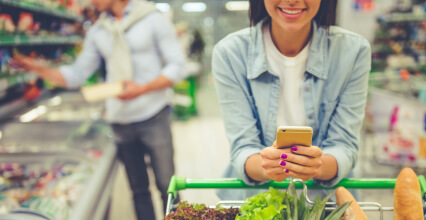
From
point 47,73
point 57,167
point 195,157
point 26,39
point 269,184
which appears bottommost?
point 195,157

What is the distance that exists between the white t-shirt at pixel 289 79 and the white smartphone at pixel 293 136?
0.37 m

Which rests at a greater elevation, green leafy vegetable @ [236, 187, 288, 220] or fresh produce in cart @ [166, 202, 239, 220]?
green leafy vegetable @ [236, 187, 288, 220]

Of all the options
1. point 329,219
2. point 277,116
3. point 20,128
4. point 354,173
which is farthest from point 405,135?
point 20,128

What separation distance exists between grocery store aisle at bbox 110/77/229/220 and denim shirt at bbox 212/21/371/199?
1122mm

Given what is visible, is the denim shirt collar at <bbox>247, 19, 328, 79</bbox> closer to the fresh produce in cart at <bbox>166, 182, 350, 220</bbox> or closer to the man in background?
the fresh produce in cart at <bbox>166, 182, 350, 220</bbox>

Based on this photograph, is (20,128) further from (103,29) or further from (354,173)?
(354,173)

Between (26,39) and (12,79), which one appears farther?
(26,39)

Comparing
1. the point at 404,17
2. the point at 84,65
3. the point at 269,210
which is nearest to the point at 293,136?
the point at 269,210

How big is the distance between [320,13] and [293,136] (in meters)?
0.55

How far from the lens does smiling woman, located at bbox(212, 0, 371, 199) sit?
1.21 metres

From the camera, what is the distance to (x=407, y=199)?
0.98 metres

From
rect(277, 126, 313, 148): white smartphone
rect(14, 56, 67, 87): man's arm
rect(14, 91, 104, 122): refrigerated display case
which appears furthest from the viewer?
rect(14, 91, 104, 122): refrigerated display case

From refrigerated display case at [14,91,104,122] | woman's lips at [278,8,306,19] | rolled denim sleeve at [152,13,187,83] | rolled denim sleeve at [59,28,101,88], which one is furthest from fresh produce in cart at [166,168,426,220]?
refrigerated display case at [14,91,104,122]

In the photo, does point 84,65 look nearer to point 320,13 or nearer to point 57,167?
point 57,167
